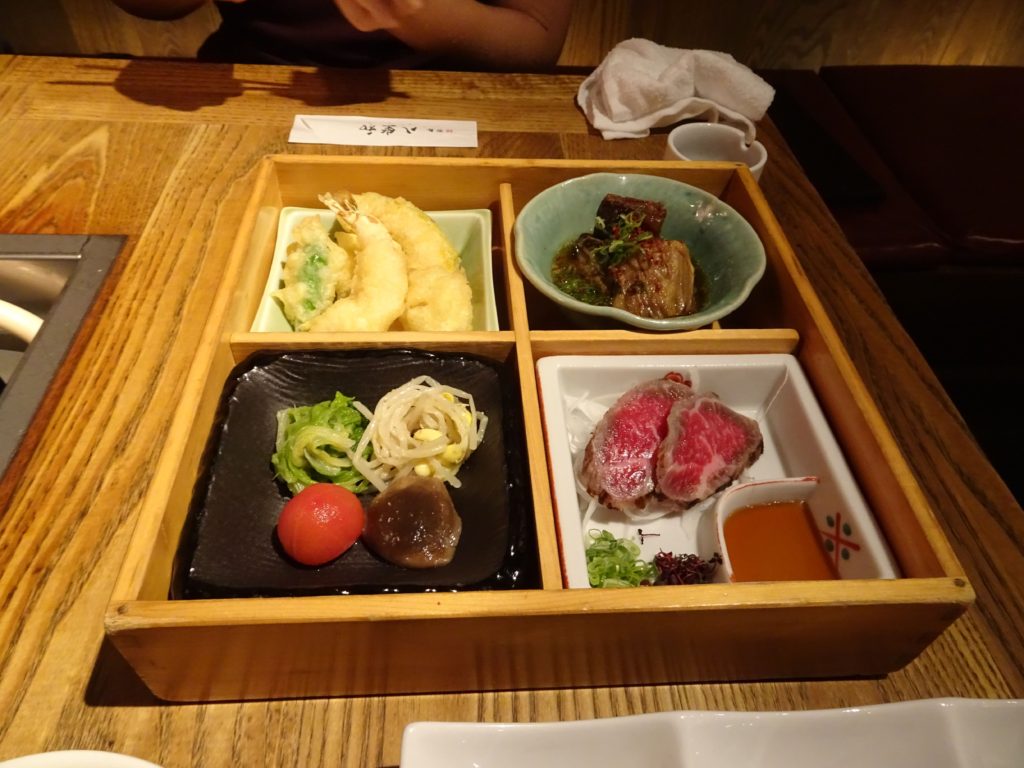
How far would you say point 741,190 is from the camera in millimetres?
1874

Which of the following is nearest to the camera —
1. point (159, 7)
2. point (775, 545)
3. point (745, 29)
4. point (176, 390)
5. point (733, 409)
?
point (775, 545)

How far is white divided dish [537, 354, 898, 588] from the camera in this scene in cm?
121

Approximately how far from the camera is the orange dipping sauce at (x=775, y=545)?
122 centimetres

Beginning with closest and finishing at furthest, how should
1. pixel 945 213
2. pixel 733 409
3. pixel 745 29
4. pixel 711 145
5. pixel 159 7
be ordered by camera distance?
pixel 733 409
pixel 711 145
pixel 159 7
pixel 945 213
pixel 745 29

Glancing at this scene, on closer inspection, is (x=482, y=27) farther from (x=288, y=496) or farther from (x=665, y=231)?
(x=288, y=496)

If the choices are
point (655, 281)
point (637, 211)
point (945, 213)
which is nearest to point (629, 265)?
point (655, 281)

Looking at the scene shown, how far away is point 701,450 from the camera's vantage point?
4.38ft

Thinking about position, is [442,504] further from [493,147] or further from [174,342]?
[493,147]

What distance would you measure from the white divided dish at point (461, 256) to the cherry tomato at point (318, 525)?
0.52m

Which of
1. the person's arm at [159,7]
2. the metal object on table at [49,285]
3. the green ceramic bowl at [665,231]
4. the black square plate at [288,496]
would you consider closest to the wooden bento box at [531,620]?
the black square plate at [288,496]

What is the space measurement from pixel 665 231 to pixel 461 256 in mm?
559

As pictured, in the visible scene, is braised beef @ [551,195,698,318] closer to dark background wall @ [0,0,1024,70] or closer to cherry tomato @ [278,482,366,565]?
cherry tomato @ [278,482,366,565]

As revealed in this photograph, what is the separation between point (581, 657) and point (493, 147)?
62.7 inches

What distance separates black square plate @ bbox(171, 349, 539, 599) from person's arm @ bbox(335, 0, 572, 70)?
137 centimetres
